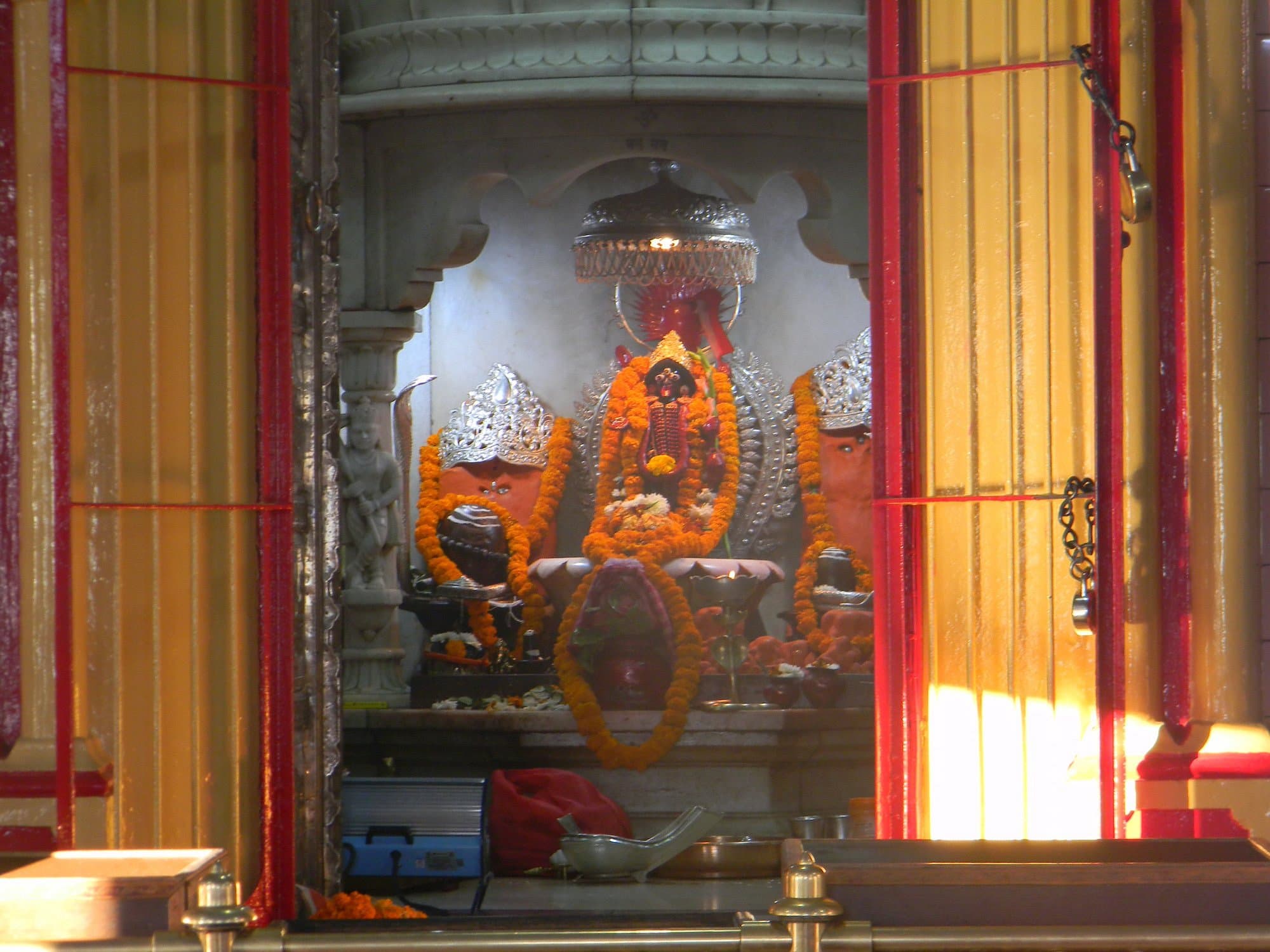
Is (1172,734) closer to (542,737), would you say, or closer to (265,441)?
(265,441)

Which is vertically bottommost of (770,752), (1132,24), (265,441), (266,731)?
(770,752)

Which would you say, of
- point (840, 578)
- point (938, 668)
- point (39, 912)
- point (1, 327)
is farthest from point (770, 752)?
point (39, 912)

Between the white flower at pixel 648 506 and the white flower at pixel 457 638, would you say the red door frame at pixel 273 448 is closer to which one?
the white flower at pixel 457 638

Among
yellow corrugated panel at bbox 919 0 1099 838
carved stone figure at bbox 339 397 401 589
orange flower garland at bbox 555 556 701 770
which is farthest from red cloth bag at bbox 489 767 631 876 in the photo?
yellow corrugated panel at bbox 919 0 1099 838

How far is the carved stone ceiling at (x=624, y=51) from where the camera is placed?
28.8 feet

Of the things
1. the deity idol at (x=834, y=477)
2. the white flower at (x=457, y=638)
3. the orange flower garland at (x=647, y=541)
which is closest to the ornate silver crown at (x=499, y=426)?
the orange flower garland at (x=647, y=541)

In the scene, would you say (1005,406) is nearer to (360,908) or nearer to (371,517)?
(360,908)

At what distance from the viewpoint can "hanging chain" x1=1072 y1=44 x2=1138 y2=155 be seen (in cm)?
425

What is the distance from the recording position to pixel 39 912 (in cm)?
275

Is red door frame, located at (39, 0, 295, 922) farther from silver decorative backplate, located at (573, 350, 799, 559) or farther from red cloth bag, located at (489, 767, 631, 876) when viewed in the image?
silver decorative backplate, located at (573, 350, 799, 559)

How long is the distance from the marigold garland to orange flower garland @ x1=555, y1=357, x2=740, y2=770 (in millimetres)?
268

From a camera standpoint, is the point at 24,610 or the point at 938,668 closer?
the point at 24,610

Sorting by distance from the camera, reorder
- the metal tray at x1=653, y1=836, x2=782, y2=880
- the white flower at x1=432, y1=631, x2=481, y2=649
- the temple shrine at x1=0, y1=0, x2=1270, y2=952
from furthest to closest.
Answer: the white flower at x1=432, y1=631, x2=481, y2=649, the metal tray at x1=653, y1=836, x2=782, y2=880, the temple shrine at x1=0, y1=0, x2=1270, y2=952

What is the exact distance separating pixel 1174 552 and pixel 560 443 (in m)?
7.27
